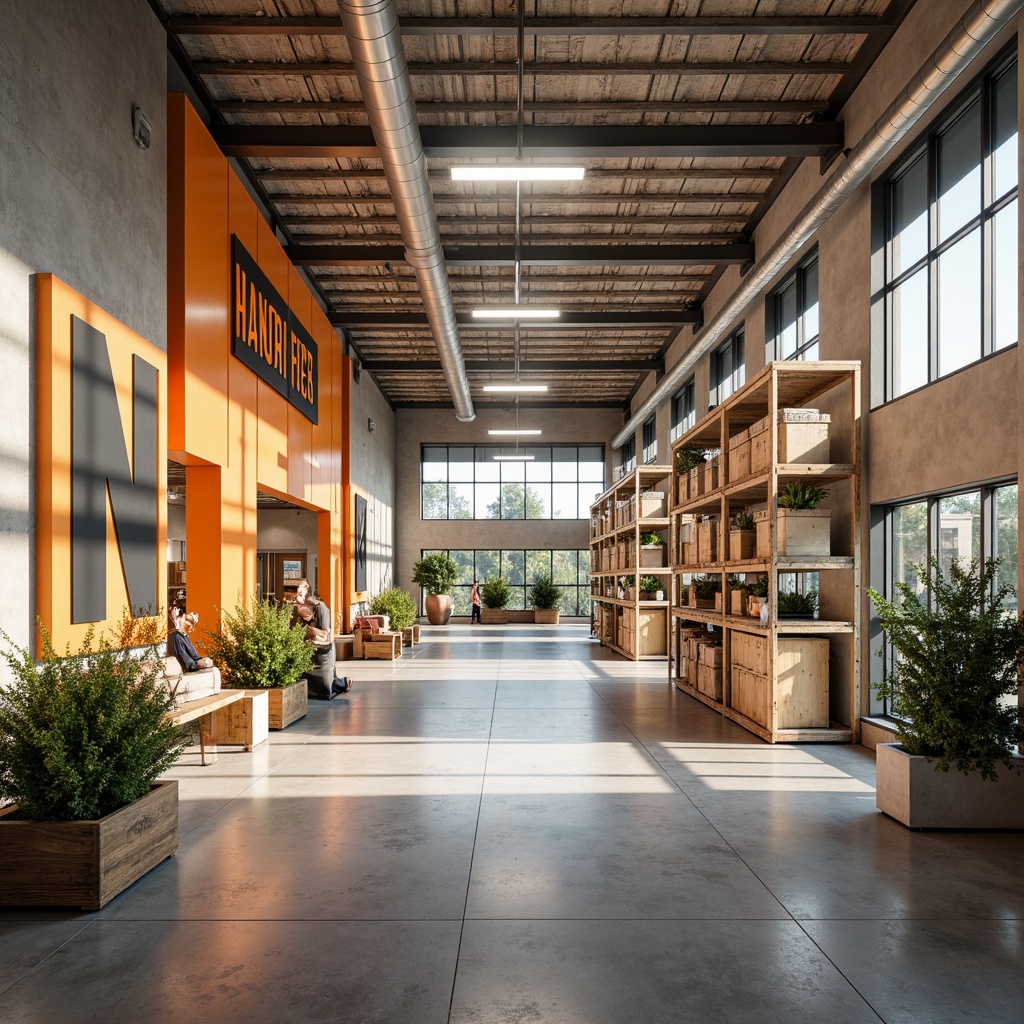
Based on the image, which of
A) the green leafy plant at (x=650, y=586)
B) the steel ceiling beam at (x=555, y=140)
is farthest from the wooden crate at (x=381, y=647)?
the steel ceiling beam at (x=555, y=140)

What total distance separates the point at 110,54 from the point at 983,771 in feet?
26.5

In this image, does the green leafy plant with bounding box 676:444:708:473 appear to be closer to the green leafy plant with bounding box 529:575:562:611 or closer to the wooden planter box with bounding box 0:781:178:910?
the wooden planter box with bounding box 0:781:178:910

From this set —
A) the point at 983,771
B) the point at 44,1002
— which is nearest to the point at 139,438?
the point at 44,1002

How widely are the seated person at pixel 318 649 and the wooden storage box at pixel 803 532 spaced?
19.3ft

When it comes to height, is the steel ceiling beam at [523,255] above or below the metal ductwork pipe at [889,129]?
above

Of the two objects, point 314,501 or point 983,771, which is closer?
point 983,771

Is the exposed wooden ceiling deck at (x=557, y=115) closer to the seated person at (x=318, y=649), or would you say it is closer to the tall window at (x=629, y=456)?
the seated person at (x=318, y=649)

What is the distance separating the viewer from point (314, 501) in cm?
1517

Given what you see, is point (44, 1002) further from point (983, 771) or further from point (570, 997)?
point (983, 771)

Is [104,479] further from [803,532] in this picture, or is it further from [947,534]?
[947,534]

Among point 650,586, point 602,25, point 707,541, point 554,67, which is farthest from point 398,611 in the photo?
point 602,25

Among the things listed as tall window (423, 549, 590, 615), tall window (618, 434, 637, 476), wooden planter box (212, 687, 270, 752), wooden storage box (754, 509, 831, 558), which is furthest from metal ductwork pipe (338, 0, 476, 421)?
tall window (423, 549, 590, 615)

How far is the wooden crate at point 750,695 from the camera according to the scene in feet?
27.8

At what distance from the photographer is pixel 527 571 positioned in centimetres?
3003
